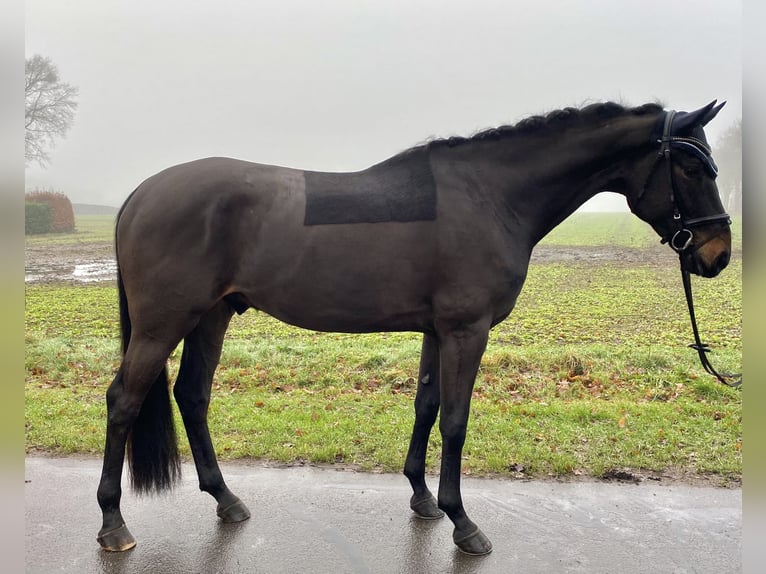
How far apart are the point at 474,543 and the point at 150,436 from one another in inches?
87.1

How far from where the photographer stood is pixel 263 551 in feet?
10.5

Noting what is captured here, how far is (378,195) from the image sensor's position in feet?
11.1

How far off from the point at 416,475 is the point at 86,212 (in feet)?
46.6

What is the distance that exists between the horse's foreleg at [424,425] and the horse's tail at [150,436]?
168cm

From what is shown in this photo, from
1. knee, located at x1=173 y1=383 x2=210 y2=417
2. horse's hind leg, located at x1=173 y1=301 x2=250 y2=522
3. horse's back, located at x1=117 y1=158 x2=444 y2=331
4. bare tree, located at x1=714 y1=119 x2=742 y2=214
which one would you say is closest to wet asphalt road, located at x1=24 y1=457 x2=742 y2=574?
horse's hind leg, located at x1=173 y1=301 x2=250 y2=522

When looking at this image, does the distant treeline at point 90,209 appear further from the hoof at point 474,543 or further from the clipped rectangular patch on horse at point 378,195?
the hoof at point 474,543

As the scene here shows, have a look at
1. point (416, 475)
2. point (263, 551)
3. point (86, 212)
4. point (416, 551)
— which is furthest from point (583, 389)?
point (86, 212)

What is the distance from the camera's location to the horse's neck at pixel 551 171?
3.34m

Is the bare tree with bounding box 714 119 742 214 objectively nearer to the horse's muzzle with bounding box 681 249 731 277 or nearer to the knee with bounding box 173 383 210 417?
the horse's muzzle with bounding box 681 249 731 277

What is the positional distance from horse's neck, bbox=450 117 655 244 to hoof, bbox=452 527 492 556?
1.89 m

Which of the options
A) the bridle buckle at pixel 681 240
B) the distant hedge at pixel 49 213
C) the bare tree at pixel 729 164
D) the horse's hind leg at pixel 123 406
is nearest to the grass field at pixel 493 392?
the horse's hind leg at pixel 123 406

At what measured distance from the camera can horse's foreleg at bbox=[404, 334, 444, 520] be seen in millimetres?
3693

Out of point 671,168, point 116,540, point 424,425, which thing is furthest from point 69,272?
point 671,168

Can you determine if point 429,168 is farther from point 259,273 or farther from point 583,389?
point 583,389
